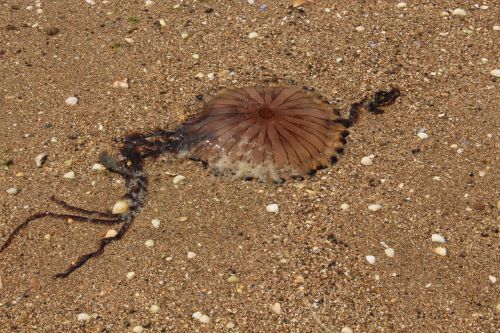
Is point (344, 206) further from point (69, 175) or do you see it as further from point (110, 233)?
point (69, 175)

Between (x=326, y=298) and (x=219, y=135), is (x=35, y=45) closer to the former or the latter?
(x=219, y=135)

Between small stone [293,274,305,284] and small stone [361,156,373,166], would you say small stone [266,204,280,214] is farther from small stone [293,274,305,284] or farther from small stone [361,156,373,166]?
small stone [361,156,373,166]

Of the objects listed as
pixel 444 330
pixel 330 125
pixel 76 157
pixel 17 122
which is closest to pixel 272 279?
pixel 444 330

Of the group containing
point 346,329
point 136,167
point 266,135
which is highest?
point 266,135

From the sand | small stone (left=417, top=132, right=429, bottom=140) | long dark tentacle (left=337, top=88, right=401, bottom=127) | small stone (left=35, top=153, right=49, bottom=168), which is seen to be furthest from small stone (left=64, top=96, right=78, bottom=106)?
small stone (left=417, top=132, right=429, bottom=140)

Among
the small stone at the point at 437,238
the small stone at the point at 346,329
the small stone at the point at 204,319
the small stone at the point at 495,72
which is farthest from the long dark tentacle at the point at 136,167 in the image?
the small stone at the point at 495,72

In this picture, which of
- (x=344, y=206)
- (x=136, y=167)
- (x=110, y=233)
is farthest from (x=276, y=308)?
(x=136, y=167)
